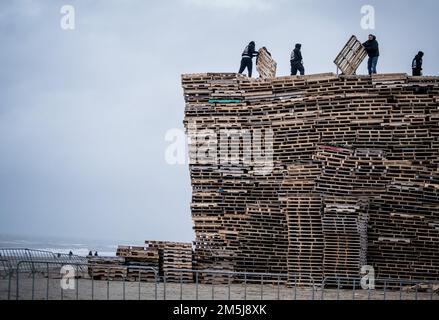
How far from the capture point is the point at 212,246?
1844 centimetres

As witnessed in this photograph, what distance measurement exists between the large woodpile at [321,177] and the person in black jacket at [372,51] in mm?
1377

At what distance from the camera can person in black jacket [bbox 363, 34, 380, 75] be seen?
63.3ft

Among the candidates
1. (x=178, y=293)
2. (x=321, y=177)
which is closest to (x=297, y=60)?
(x=321, y=177)

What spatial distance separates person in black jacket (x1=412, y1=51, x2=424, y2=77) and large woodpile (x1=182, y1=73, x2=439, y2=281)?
4.42 ft

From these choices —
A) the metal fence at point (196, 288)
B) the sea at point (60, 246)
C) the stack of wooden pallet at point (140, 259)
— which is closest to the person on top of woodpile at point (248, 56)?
the stack of wooden pallet at point (140, 259)

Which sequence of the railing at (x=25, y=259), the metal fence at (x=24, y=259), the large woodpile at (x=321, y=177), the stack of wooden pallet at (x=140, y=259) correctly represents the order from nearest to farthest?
the metal fence at (x=24, y=259), the railing at (x=25, y=259), the large woodpile at (x=321, y=177), the stack of wooden pallet at (x=140, y=259)

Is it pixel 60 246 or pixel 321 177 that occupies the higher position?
pixel 321 177

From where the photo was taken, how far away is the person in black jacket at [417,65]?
63.1 feet

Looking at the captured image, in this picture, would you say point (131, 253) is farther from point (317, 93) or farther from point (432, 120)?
point (432, 120)

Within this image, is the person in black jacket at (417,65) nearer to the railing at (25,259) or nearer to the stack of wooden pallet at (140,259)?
the stack of wooden pallet at (140,259)

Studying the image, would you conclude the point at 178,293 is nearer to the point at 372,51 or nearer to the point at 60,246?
the point at 372,51

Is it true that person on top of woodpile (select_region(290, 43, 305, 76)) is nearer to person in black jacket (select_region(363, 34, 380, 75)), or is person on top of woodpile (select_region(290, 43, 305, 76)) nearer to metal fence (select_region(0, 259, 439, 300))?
person in black jacket (select_region(363, 34, 380, 75))

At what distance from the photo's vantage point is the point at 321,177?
17.7 meters

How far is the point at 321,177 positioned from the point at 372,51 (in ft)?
14.6
